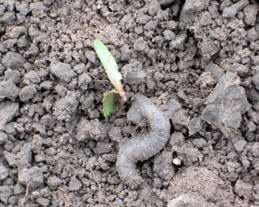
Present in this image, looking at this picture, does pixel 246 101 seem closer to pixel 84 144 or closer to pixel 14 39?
pixel 84 144

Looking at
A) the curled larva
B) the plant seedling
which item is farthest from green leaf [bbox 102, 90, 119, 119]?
the curled larva

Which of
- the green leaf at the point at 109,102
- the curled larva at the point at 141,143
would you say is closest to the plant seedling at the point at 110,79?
the green leaf at the point at 109,102

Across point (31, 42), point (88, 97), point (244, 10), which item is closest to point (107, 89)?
point (88, 97)

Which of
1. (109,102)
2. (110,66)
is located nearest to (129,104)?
(109,102)

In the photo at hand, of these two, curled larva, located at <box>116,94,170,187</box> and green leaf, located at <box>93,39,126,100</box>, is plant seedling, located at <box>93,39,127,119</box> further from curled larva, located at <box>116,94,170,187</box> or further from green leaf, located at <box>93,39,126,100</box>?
curled larva, located at <box>116,94,170,187</box>

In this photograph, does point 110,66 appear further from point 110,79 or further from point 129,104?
point 129,104
